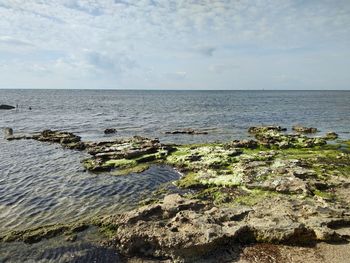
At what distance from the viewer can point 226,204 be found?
20.5 meters

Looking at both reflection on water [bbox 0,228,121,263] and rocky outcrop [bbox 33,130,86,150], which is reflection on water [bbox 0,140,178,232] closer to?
reflection on water [bbox 0,228,121,263]

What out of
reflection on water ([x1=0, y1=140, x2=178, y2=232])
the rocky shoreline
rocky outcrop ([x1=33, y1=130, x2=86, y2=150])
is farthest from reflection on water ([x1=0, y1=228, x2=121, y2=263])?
rocky outcrop ([x1=33, y1=130, x2=86, y2=150])

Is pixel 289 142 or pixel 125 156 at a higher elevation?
pixel 289 142

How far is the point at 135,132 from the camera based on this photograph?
57969mm

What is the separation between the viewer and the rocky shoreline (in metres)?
15.4

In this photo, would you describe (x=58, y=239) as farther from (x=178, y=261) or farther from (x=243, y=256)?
(x=243, y=256)

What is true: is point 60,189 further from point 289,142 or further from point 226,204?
point 289,142

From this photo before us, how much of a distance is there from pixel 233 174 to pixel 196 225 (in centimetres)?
1101

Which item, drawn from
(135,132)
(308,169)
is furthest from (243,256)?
(135,132)

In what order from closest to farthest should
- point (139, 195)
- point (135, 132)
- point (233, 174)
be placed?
point (139, 195) < point (233, 174) < point (135, 132)

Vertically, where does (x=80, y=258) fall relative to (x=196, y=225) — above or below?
below

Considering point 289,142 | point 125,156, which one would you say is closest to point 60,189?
point 125,156

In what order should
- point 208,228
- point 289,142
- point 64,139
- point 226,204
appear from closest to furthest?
point 208,228, point 226,204, point 289,142, point 64,139

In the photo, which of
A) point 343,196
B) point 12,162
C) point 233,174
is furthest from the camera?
point 12,162
